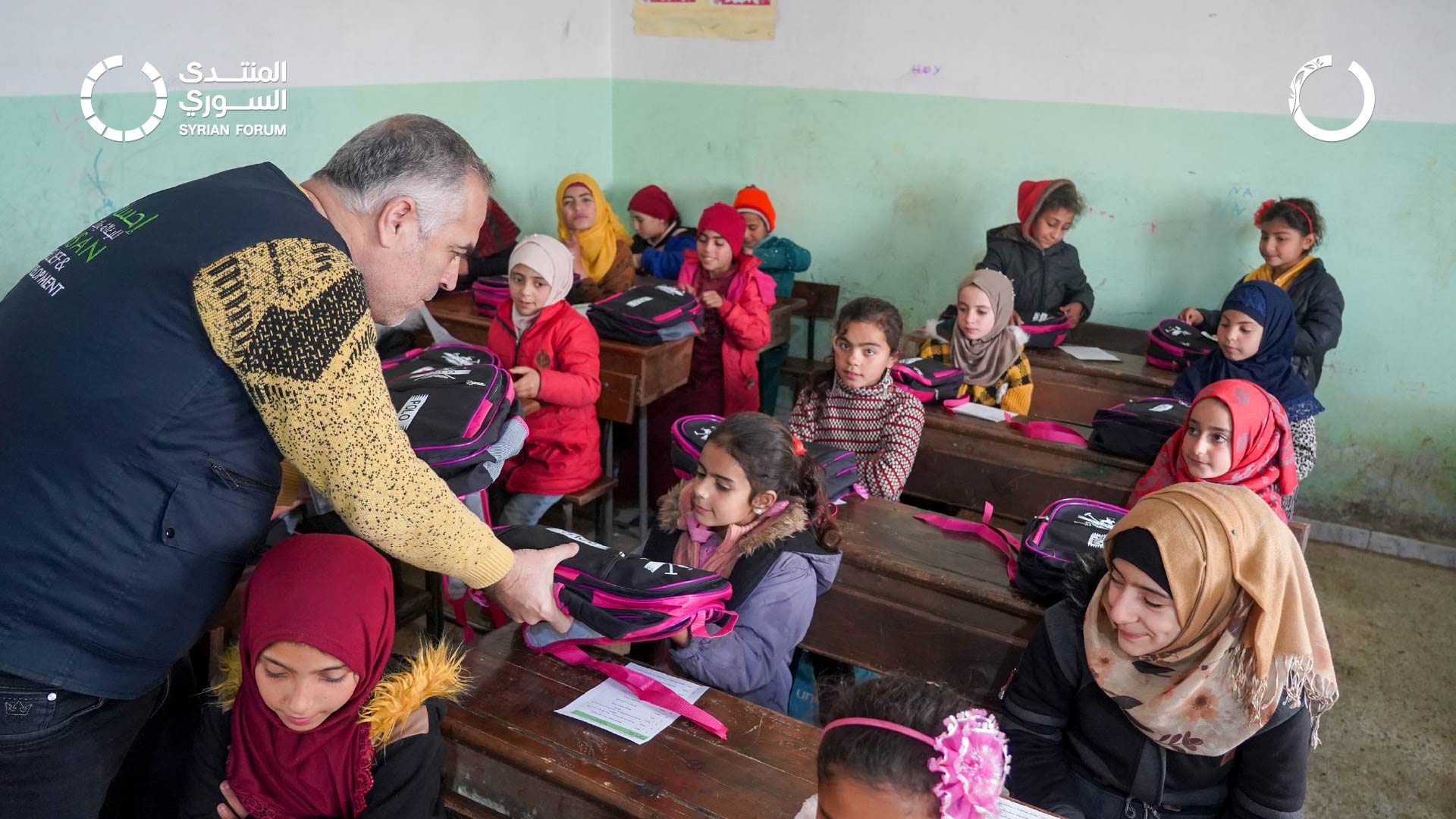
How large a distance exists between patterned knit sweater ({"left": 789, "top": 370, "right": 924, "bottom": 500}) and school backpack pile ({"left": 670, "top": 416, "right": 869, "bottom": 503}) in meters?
0.33

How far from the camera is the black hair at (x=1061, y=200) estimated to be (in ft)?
14.4

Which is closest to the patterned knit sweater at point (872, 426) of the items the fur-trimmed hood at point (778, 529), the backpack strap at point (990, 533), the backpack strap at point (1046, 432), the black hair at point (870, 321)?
the black hair at point (870, 321)

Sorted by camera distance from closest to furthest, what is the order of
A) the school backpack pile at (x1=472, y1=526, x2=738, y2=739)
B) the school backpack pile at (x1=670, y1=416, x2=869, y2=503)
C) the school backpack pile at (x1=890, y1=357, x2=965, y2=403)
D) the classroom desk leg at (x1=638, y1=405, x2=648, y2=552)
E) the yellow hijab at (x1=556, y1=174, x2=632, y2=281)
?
the school backpack pile at (x1=472, y1=526, x2=738, y2=739) → the school backpack pile at (x1=670, y1=416, x2=869, y2=503) → the school backpack pile at (x1=890, y1=357, x2=965, y2=403) → the classroom desk leg at (x1=638, y1=405, x2=648, y2=552) → the yellow hijab at (x1=556, y1=174, x2=632, y2=281)

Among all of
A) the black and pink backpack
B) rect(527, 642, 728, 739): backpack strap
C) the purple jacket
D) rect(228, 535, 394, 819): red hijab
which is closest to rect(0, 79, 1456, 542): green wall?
rect(228, 535, 394, 819): red hijab

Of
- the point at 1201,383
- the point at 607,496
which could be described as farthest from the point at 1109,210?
the point at 607,496

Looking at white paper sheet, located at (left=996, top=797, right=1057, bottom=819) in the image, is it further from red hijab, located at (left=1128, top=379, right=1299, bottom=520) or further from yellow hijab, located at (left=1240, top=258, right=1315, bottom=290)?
yellow hijab, located at (left=1240, top=258, right=1315, bottom=290)

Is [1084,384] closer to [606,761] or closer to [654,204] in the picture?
[654,204]

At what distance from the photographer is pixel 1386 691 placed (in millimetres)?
3152

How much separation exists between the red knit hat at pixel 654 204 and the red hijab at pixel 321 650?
387cm

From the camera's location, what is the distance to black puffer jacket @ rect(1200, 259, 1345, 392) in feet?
13.2

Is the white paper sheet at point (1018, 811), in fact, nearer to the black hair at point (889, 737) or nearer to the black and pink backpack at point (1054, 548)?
the black hair at point (889, 737)

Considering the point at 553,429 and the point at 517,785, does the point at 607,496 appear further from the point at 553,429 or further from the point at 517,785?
the point at 517,785

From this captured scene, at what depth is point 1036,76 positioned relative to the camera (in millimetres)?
4578

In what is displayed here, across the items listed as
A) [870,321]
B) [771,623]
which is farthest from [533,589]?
[870,321]
